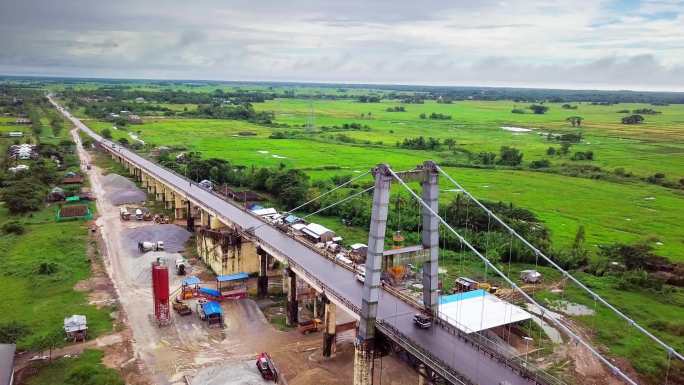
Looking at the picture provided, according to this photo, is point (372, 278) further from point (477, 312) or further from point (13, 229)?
point (13, 229)

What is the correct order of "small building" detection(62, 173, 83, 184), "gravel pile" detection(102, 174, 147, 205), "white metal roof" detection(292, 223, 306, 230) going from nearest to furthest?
"white metal roof" detection(292, 223, 306, 230)
"gravel pile" detection(102, 174, 147, 205)
"small building" detection(62, 173, 83, 184)

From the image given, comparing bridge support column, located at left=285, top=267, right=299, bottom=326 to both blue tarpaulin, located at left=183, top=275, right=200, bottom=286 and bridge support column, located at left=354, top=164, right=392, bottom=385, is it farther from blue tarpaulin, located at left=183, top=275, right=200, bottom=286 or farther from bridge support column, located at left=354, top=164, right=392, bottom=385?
bridge support column, located at left=354, top=164, right=392, bottom=385

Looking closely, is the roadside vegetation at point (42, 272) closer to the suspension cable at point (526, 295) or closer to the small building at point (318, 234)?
the small building at point (318, 234)

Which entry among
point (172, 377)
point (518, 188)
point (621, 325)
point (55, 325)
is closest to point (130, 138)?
point (518, 188)

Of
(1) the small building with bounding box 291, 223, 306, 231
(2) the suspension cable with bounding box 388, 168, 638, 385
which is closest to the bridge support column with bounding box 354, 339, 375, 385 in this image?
(2) the suspension cable with bounding box 388, 168, 638, 385

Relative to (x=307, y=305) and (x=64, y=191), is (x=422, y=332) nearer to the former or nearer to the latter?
(x=307, y=305)

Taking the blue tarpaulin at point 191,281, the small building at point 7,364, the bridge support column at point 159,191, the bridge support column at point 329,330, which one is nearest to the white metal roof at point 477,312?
the bridge support column at point 329,330
